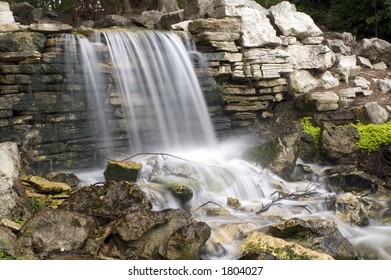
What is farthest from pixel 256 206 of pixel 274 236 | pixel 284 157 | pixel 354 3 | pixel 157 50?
pixel 354 3

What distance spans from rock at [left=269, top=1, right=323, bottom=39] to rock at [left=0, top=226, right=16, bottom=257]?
8071 mm

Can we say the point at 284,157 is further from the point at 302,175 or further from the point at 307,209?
the point at 307,209

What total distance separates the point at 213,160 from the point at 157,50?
2.43 meters

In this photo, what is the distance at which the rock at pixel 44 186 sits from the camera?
6473 mm

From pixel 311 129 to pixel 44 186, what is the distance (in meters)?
5.39

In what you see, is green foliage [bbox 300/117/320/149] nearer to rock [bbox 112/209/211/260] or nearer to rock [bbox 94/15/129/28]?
rock [bbox 112/209/211/260]

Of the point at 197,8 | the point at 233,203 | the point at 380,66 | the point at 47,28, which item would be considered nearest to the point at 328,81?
the point at 380,66

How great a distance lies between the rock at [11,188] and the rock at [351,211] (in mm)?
4204

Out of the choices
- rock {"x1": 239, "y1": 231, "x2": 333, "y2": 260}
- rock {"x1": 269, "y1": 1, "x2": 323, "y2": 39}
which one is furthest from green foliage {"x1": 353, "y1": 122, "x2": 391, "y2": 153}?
rock {"x1": 239, "y1": 231, "x2": 333, "y2": 260}

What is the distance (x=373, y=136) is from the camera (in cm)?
914

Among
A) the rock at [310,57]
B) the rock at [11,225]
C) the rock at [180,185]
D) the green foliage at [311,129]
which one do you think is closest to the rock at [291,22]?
the rock at [310,57]

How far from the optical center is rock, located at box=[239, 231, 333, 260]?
4.85m

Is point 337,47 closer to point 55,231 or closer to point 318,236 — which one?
point 318,236

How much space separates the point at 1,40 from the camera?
731 centimetres
